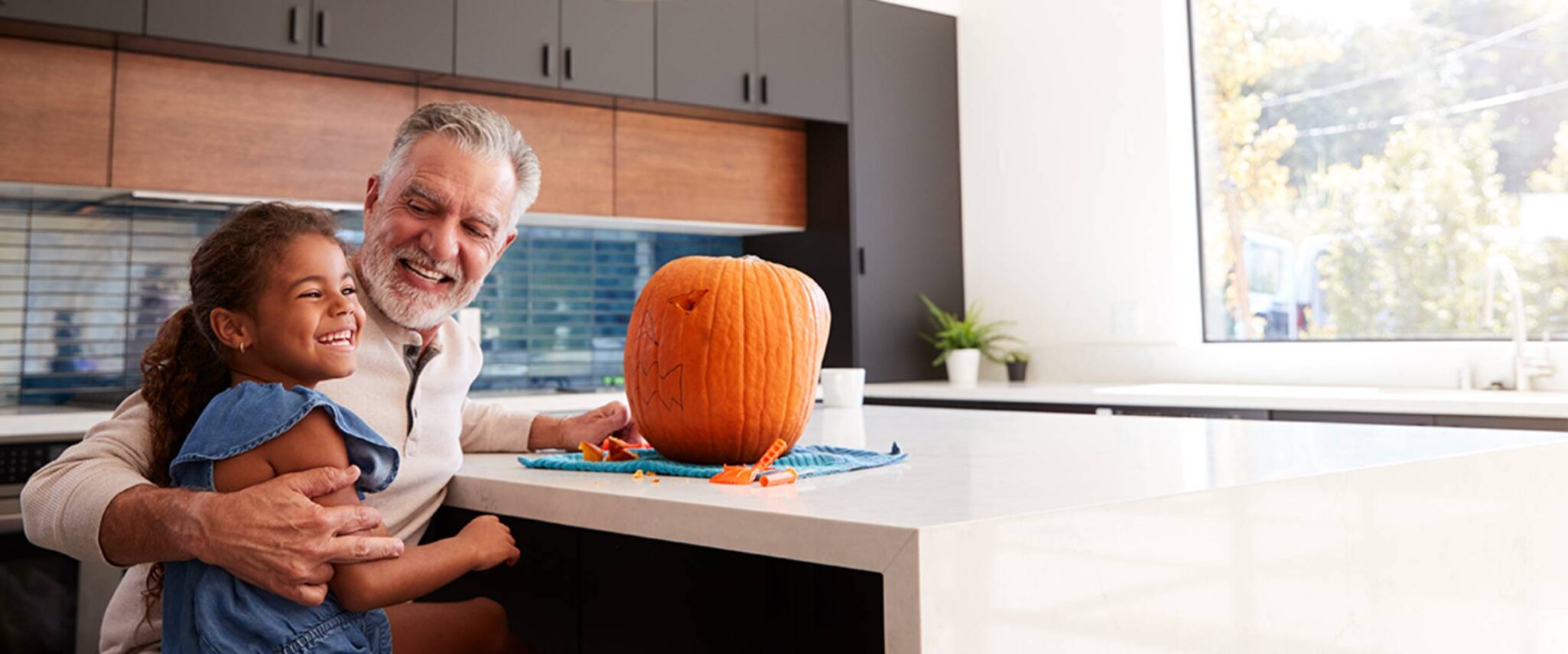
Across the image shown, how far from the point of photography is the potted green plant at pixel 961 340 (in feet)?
14.5

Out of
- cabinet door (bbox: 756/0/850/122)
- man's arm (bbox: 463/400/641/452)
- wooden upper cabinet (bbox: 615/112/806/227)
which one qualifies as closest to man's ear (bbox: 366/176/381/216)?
man's arm (bbox: 463/400/641/452)

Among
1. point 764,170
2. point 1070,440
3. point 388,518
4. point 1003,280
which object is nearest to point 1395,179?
point 1003,280

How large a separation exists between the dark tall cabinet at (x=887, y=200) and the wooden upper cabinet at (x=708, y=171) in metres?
0.10

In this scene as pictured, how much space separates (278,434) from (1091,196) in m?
3.71

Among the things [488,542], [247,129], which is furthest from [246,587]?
[247,129]

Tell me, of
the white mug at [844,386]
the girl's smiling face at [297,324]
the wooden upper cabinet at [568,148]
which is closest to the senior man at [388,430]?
the girl's smiling face at [297,324]

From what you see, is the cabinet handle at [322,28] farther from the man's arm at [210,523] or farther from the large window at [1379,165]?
the large window at [1379,165]

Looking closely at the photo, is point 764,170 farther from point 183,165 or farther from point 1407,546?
point 1407,546

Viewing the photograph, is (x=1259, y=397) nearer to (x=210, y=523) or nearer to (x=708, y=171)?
(x=708, y=171)

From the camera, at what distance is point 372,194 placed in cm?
146

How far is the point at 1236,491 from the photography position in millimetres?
962

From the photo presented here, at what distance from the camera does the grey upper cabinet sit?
2.87 metres

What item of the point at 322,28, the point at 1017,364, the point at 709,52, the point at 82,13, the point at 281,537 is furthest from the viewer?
the point at 1017,364

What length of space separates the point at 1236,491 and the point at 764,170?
142 inches
